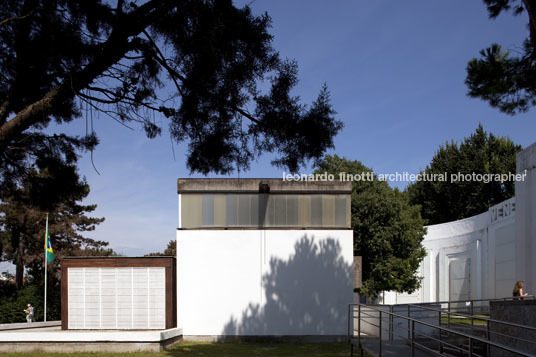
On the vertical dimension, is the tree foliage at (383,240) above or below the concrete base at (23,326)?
above

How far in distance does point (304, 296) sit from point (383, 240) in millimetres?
11846

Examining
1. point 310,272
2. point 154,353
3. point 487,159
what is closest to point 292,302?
point 310,272

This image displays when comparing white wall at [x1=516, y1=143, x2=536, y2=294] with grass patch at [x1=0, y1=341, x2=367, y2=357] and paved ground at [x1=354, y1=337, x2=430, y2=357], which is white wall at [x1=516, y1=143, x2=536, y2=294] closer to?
grass patch at [x1=0, y1=341, x2=367, y2=357]

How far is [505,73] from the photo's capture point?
789 centimetres

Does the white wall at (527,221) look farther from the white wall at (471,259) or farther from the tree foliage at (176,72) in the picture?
the tree foliage at (176,72)

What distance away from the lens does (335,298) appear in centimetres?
1638

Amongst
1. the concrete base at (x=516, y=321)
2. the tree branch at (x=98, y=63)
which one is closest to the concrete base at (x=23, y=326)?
the tree branch at (x=98, y=63)

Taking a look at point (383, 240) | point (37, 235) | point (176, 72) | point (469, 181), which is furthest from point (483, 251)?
point (37, 235)

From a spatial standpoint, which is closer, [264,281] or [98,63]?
[98,63]

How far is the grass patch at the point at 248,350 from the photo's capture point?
12875 millimetres

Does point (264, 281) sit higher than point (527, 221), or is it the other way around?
point (527, 221)

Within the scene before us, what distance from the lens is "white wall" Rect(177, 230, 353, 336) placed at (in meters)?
16.2

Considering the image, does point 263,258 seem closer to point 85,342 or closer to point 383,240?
point 85,342

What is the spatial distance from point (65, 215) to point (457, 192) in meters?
29.5
